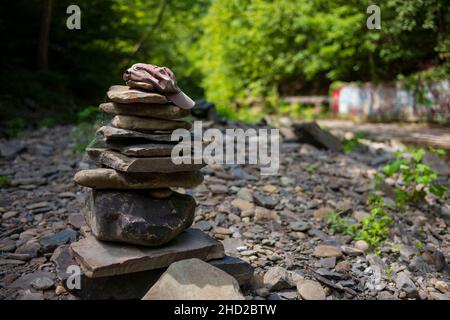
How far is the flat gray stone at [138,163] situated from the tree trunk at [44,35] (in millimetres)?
8672

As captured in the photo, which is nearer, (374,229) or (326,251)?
(326,251)

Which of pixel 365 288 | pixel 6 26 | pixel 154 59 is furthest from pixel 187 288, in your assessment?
pixel 154 59

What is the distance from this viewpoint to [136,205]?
10.6 feet

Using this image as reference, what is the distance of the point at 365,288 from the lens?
3.87 m

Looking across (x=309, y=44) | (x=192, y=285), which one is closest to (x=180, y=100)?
(x=192, y=285)

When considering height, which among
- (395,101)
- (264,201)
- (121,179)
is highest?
(395,101)

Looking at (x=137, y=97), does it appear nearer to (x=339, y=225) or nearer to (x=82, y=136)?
(x=339, y=225)

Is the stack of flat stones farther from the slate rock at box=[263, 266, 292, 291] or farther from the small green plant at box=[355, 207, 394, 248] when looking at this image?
the small green plant at box=[355, 207, 394, 248]

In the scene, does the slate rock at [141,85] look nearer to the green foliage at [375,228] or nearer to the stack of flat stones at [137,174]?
the stack of flat stones at [137,174]

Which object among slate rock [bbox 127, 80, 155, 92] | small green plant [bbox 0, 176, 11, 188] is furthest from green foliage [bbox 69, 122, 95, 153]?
slate rock [bbox 127, 80, 155, 92]

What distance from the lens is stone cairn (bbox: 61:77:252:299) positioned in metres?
3.10

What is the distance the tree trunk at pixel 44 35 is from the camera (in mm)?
10368

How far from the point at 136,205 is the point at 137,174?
9.9 inches

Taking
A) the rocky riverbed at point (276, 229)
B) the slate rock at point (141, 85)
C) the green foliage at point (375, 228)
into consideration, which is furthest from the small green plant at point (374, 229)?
the slate rock at point (141, 85)
